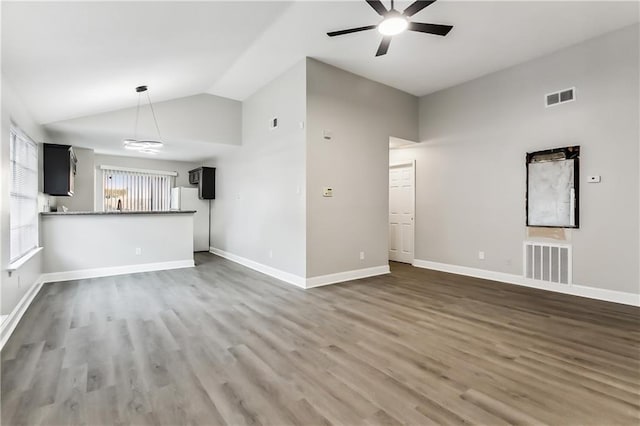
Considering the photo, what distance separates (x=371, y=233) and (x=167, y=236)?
12.9 ft

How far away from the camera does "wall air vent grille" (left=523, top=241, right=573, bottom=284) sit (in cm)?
437

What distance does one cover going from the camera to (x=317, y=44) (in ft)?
13.8

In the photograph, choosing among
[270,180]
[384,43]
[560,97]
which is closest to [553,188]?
[560,97]

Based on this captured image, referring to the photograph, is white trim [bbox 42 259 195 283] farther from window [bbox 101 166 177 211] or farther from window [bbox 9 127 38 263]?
window [bbox 101 166 177 211]

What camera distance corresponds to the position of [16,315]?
3.24m

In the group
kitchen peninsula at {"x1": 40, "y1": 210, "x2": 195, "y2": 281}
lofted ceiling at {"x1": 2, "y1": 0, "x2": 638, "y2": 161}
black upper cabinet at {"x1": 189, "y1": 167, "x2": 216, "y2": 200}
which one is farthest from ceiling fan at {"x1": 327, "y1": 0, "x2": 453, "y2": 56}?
black upper cabinet at {"x1": 189, "y1": 167, "x2": 216, "y2": 200}

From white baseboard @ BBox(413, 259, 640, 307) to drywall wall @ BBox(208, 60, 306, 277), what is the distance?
2928 millimetres

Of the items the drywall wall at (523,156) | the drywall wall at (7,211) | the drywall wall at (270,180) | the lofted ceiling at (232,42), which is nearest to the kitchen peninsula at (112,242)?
the drywall wall at (270,180)

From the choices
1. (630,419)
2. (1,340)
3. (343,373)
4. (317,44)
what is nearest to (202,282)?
(1,340)

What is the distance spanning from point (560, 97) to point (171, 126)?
6.42m

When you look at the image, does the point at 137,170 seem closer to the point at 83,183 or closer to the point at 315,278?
the point at 83,183

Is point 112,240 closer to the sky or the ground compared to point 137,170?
closer to the ground

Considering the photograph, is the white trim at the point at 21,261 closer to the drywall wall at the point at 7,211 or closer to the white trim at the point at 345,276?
the drywall wall at the point at 7,211

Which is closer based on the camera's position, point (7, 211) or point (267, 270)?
point (7, 211)
